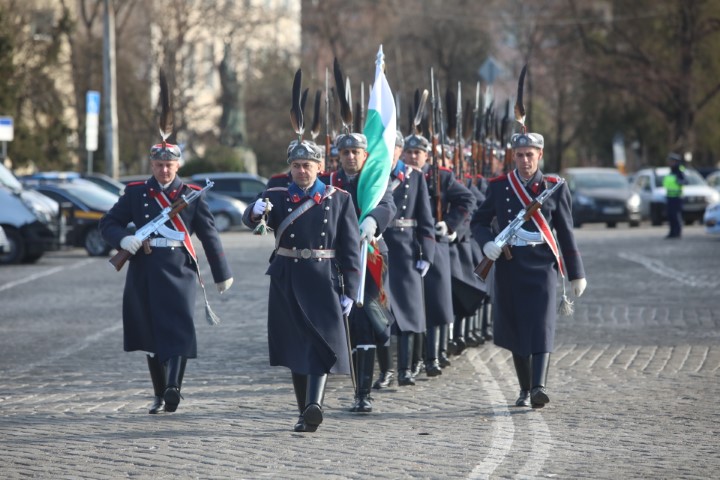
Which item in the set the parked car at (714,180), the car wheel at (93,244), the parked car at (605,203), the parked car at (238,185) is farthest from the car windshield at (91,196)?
the parked car at (714,180)

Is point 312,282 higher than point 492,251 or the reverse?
the reverse

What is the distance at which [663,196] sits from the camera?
4112 cm

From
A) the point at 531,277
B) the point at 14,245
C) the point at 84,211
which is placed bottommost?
the point at 14,245

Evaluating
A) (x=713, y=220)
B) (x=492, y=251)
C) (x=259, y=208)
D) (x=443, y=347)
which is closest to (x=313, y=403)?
(x=259, y=208)

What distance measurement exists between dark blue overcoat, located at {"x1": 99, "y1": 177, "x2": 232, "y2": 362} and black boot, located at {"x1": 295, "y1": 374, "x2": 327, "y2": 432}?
1181 millimetres

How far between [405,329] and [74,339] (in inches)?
185

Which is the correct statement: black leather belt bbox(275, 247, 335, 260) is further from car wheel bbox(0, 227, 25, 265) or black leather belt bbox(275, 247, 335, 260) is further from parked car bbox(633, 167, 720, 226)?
parked car bbox(633, 167, 720, 226)

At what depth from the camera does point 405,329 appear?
11625 millimetres

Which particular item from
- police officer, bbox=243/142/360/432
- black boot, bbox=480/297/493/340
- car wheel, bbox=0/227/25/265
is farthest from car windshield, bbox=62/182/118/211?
police officer, bbox=243/142/360/432

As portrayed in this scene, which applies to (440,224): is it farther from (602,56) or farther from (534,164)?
(602,56)

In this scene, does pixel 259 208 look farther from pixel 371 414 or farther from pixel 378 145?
pixel 378 145

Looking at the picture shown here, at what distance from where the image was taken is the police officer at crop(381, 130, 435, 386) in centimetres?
1173

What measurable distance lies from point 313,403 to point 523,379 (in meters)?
1.80

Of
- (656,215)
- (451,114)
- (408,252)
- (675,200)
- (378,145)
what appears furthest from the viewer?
(656,215)
